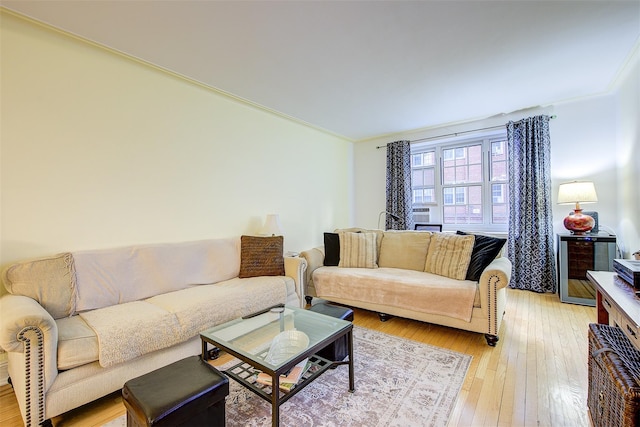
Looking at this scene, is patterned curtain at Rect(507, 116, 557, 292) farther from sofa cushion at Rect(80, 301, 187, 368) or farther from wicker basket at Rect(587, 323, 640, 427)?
sofa cushion at Rect(80, 301, 187, 368)

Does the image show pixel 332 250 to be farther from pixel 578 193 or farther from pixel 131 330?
pixel 578 193

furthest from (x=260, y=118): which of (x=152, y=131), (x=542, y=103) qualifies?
(x=542, y=103)

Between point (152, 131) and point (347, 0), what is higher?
point (347, 0)

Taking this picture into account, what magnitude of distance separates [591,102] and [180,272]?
4.96 metres

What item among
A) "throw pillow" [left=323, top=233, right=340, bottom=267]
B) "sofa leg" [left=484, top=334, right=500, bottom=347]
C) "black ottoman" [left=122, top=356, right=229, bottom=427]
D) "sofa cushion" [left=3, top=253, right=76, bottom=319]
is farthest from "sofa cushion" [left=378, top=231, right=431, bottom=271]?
"sofa cushion" [left=3, top=253, right=76, bottom=319]

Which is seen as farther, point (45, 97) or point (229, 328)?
point (45, 97)

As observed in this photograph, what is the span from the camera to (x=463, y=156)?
14.9 ft

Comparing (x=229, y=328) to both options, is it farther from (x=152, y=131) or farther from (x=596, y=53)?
(x=596, y=53)

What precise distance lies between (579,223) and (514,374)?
2.29 meters

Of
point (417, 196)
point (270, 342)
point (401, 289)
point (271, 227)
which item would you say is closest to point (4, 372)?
point (270, 342)

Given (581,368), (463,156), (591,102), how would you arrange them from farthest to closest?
1. (463,156)
2. (591,102)
3. (581,368)

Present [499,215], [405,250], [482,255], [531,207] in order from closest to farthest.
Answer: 1. [482,255]
2. [405,250]
3. [531,207]
4. [499,215]

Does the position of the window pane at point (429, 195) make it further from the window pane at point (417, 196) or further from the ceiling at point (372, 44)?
the ceiling at point (372, 44)

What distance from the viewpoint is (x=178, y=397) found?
119cm
